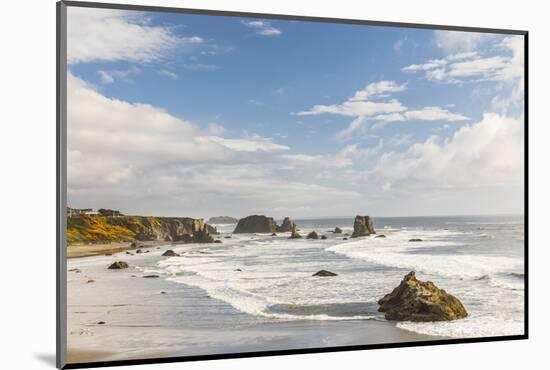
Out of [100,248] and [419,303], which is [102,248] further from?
[419,303]

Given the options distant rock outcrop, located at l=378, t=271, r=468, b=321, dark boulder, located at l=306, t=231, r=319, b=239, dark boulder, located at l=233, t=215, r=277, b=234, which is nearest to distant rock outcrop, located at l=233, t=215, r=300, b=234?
dark boulder, located at l=233, t=215, r=277, b=234

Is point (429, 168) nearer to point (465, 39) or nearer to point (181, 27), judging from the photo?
point (465, 39)

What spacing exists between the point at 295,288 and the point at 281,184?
30.4 inches

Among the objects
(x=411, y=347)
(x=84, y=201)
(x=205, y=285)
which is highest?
(x=84, y=201)

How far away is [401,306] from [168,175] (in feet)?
6.55

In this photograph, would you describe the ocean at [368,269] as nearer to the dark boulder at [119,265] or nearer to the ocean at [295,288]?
the ocean at [295,288]

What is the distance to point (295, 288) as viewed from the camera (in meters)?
5.99

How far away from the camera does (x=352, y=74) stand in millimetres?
6188

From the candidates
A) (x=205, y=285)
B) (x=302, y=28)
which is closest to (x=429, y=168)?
(x=302, y=28)

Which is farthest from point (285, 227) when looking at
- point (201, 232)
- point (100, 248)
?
point (100, 248)

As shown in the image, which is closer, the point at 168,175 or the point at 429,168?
the point at 168,175

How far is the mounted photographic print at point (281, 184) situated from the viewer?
557 cm

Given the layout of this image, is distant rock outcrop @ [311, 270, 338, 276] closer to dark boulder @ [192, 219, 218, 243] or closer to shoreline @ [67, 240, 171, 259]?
dark boulder @ [192, 219, 218, 243]

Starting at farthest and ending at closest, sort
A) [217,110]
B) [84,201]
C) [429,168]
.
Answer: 1. [429,168]
2. [217,110]
3. [84,201]
